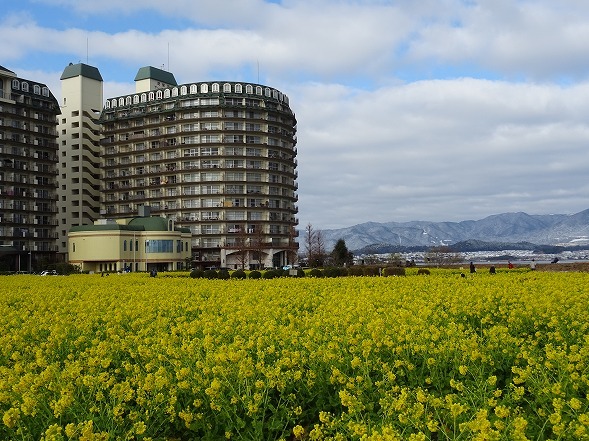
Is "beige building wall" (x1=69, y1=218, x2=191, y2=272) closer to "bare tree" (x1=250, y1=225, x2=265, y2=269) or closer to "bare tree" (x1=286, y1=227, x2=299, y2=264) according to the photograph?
"bare tree" (x1=250, y1=225, x2=265, y2=269)

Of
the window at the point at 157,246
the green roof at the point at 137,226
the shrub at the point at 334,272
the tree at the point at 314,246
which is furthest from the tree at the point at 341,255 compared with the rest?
the shrub at the point at 334,272

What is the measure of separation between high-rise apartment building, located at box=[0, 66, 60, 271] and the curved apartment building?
38.0 feet

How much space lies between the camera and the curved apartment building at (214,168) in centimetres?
9912

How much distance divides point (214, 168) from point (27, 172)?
32448 millimetres

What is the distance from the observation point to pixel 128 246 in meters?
85.9

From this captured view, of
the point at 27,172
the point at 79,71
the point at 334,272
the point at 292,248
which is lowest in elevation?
the point at 334,272

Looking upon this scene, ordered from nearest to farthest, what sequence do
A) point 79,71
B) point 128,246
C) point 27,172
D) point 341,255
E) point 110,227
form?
point 110,227
point 128,246
point 341,255
point 27,172
point 79,71

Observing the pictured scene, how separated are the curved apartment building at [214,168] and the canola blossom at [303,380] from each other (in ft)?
278

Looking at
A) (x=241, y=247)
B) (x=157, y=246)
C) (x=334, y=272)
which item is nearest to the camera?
(x=334, y=272)

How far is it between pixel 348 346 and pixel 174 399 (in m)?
3.28

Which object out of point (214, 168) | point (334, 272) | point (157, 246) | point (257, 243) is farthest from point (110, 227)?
point (334, 272)

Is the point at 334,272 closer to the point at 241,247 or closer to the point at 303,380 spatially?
the point at 303,380

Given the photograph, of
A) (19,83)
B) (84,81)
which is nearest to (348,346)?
(19,83)

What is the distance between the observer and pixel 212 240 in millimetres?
98750
